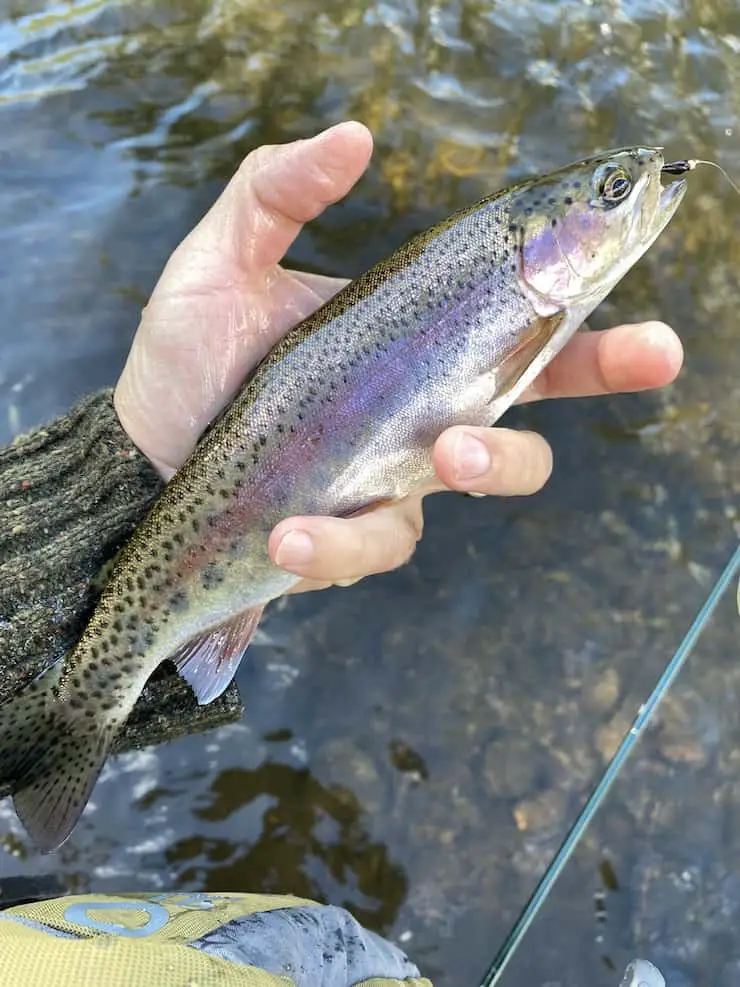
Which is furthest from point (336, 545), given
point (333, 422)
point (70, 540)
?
point (70, 540)

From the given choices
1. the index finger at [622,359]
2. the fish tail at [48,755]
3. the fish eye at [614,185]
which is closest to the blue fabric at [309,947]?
the fish tail at [48,755]

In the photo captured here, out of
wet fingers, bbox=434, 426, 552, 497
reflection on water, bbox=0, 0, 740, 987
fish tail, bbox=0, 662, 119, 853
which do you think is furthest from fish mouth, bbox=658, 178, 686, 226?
fish tail, bbox=0, 662, 119, 853

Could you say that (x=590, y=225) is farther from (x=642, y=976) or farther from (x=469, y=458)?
(x=642, y=976)

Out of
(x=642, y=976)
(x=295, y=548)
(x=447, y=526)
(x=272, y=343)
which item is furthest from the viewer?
(x=447, y=526)

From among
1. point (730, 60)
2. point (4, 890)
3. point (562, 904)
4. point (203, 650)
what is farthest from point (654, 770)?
point (730, 60)

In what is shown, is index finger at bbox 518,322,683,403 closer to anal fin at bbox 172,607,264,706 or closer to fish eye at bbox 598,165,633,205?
fish eye at bbox 598,165,633,205

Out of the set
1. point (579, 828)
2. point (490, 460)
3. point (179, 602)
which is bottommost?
point (579, 828)

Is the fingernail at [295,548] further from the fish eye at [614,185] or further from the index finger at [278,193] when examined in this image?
the fish eye at [614,185]
